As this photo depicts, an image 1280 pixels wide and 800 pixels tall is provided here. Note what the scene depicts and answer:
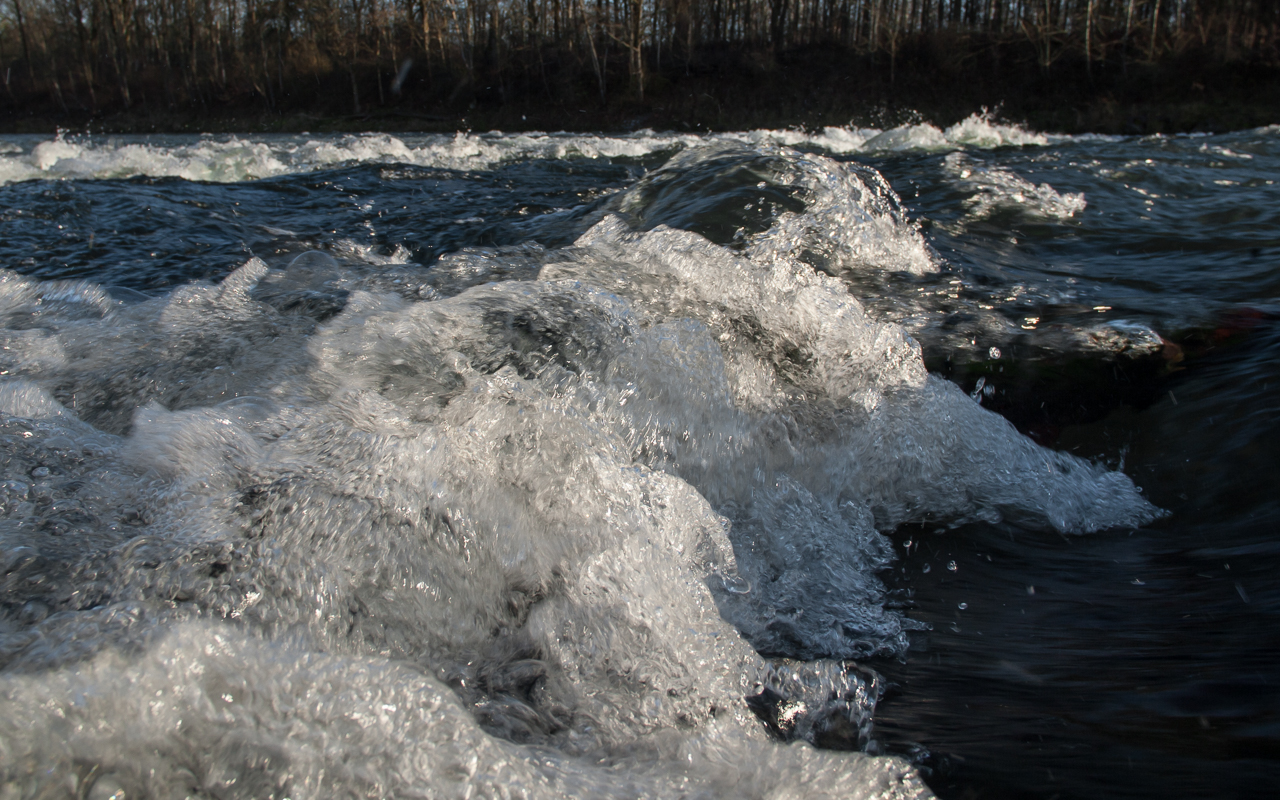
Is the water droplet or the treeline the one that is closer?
the water droplet

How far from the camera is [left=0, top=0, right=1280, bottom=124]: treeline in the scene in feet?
86.8

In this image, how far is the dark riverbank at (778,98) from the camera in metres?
23.1

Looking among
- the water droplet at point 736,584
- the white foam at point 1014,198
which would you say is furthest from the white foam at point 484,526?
the white foam at point 1014,198

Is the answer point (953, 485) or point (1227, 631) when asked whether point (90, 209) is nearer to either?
point (953, 485)

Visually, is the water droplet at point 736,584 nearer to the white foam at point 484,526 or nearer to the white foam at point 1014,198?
the white foam at point 484,526

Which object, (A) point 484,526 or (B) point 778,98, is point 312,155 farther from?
(B) point 778,98

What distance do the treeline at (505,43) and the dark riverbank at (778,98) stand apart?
0.55 feet

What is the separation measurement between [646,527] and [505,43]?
35939 millimetres

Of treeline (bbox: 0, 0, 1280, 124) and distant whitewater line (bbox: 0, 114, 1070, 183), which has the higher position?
treeline (bbox: 0, 0, 1280, 124)

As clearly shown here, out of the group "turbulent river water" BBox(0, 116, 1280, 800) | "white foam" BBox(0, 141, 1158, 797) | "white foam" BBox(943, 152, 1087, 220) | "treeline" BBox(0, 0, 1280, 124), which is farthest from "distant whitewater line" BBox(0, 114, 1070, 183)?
"treeline" BBox(0, 0, 1280, 124)

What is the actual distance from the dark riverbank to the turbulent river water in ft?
75.5

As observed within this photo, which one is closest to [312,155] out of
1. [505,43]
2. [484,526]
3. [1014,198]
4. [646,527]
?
[1014,198]

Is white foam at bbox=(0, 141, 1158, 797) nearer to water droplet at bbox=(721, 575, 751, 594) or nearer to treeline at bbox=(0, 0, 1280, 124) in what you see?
water droplet at bbox=(721, 575, 751, 594)

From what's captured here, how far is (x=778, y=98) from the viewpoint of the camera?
28281 millimetres
